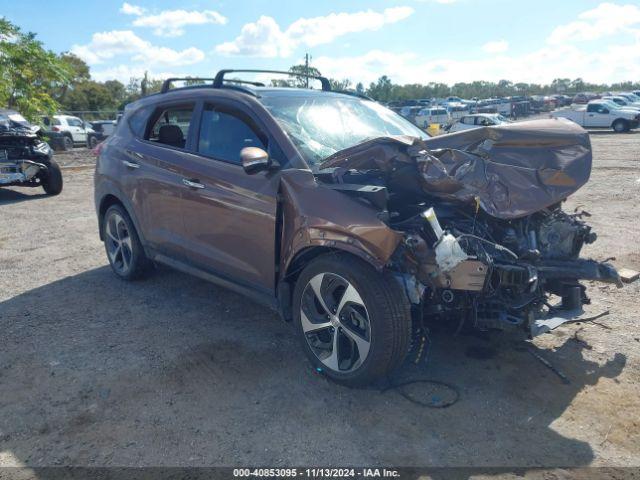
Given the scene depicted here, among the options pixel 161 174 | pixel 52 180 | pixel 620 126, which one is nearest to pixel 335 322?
pixel 161 174

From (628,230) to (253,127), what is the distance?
5542 mm

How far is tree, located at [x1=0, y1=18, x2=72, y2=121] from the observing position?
19094 mm

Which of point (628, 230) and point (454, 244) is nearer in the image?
point (454, 244)

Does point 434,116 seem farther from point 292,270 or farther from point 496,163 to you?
point 292,270

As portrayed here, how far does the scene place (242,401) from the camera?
3.43m

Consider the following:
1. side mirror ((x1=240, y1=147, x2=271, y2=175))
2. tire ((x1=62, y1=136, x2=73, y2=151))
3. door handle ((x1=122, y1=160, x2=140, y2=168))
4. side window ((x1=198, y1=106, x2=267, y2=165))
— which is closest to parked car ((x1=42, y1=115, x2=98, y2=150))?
tire ((x1=62, y1=136, x2=73, y2=151))

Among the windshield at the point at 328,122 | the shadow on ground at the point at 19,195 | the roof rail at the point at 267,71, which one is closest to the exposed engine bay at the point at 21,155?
the shadow on ground at the point at 19,195

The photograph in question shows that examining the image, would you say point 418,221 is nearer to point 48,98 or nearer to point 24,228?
point 24,228

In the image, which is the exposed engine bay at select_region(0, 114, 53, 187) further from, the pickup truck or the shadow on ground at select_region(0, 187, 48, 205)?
the pickup truck

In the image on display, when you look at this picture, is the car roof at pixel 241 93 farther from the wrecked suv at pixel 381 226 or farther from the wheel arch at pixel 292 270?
the wheel arch at pixel 292 270

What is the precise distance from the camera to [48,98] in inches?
837

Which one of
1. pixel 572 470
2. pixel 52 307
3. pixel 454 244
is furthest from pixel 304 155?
pixel 52 307

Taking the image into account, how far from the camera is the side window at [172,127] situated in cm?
483

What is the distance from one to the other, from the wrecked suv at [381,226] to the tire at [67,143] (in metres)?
23.5
